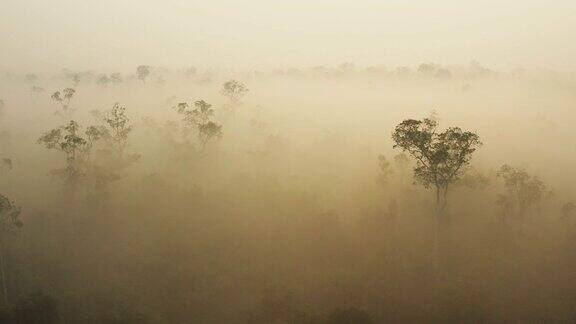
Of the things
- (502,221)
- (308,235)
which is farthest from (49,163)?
(502,221)

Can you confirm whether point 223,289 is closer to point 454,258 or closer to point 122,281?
point 122,281

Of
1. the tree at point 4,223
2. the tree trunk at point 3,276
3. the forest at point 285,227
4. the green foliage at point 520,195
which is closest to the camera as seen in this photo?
the forest at point 285,227

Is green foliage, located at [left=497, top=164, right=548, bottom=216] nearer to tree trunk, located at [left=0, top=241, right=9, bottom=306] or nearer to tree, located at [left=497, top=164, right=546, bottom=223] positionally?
tree, located at [left=497, top=164, right=546, bottom=223]

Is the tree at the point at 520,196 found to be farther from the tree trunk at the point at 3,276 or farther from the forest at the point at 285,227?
the tree trunk at the point at 3,276

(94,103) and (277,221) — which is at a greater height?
(94,103)

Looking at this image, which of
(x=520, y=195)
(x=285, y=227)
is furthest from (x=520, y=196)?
(x=285, y=227)

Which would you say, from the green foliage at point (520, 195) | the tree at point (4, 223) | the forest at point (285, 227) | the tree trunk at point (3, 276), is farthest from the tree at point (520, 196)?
the tree trunk at point (3, 276)

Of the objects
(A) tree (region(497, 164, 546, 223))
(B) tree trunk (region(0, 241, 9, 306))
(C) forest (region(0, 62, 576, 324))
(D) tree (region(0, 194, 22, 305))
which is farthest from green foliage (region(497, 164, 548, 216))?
(B) tree trunk (region(0, 241, 9, 306))

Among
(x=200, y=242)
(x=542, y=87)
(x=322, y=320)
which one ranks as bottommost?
(x=322, y=320)
